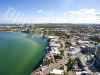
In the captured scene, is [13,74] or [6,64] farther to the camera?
[6,64]

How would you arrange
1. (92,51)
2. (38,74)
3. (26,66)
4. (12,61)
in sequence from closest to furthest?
(38,74)
(26,66)
(12,61)
(92,51)

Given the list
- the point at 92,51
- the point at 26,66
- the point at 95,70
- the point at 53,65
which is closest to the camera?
the point at 95,70

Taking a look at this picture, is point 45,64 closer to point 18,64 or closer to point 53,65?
point 53,65

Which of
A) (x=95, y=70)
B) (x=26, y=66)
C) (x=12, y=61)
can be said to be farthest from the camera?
(x=12, y=61)

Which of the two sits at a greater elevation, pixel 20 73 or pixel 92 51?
pixel 92 51

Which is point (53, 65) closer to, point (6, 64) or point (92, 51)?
point (6, 64)

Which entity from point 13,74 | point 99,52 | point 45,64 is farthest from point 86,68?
point 13,74

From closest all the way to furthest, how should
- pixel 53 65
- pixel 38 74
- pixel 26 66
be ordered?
pixel 38 74
pixel 53 65
pixel 26 66

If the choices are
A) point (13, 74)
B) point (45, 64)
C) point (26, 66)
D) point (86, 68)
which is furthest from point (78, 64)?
point (13, 74)

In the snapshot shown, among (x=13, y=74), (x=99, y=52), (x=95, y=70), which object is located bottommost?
(x=13, y=74)
